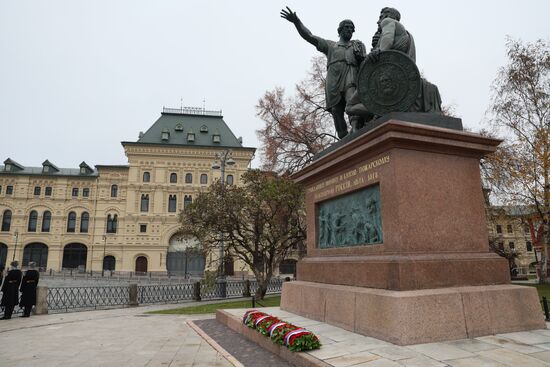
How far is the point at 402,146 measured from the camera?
5.98 meters

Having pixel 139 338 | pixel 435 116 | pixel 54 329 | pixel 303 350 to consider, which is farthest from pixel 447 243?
pixel 54 329

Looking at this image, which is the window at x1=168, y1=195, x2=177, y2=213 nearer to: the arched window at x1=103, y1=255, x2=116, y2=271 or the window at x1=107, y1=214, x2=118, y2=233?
the window at x1=107, y1=214, x2=118, y2=233

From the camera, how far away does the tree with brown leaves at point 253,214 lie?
1830 centimetres

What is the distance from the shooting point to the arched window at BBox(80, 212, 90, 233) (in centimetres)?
5297

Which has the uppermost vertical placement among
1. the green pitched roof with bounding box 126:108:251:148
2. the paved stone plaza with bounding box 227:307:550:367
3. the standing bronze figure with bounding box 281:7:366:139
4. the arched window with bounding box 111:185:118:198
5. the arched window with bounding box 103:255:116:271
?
the green pitched roof with bounding box 126:108:251:148

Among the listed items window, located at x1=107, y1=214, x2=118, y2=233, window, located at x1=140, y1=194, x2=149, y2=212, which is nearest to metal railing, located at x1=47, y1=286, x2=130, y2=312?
window, located at x1=140, y1=194, x2=149, y2=212

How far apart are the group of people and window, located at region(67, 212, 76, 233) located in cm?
4428

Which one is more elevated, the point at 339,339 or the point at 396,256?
the point at 396,256

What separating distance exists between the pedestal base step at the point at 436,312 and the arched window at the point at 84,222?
179ft

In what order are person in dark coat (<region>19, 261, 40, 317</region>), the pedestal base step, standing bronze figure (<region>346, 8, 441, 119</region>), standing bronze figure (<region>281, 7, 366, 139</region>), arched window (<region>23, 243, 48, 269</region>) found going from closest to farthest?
the pedestal base step → standing bronze figure (<region>346, 8, 441, 119</region>) → standing bronze figure (<region>281, 7, 366, 139</region>) → person in dark coat (<region>19, 261, 40, 317</region>) → arched window (<region>23, 243, 48, 269</region>)

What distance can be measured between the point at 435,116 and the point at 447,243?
2.25 metres

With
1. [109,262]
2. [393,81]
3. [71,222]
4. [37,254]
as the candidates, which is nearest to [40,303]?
[393,81]

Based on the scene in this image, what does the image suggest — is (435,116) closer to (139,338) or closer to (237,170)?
(139,338)

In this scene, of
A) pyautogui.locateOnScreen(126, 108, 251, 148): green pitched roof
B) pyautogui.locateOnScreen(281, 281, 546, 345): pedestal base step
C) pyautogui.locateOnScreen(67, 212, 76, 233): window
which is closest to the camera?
pyautogui.locateOnScreen(281, 281, 546, 345): pedestal base step
